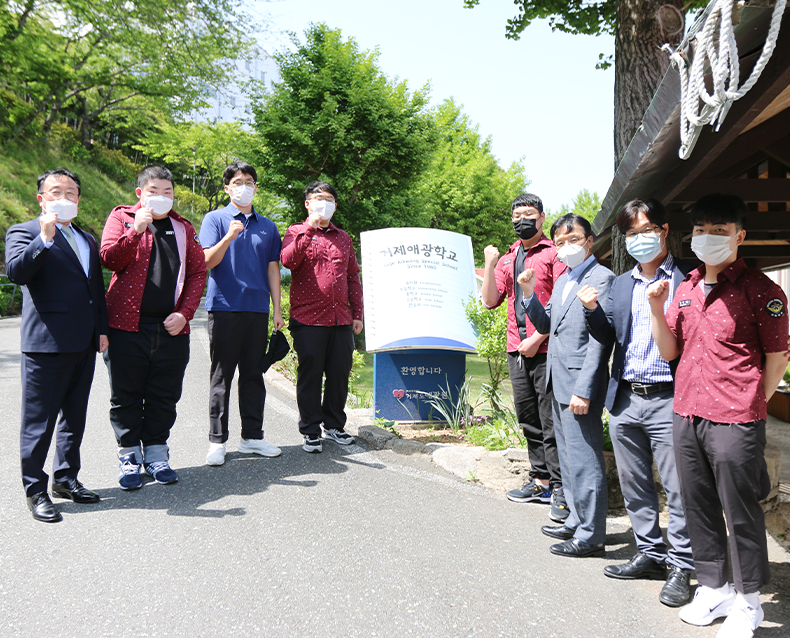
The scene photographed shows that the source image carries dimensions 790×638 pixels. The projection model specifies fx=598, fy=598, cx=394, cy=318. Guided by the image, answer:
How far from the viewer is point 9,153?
25359mm

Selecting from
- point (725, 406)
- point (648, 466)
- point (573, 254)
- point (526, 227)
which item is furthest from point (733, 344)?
point (526, 227)

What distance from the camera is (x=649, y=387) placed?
9.75 ft

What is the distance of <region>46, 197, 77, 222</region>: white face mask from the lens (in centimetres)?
360

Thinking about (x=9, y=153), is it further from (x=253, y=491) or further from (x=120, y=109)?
(x=253, y=491)

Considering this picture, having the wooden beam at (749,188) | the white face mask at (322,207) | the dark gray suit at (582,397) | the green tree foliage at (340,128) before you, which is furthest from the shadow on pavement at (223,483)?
the green tree foliage at (340,128)

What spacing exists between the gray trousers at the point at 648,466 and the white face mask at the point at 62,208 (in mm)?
3378

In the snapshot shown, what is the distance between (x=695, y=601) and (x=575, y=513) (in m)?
0.85

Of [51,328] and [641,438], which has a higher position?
[51,328]

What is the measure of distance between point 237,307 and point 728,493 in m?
3.56

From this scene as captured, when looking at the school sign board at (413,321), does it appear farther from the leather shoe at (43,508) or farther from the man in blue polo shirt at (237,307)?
the leather shoe at (43,508)

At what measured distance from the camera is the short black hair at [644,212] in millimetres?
2926

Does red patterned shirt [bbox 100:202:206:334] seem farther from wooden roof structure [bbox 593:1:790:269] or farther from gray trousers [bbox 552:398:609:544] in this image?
wooden roof structure [bbox 593:1:790:269]

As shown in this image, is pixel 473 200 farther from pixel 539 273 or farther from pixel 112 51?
pixel 539 273

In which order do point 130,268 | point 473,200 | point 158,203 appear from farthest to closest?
point 473,200
point 130,268
point 158,203
